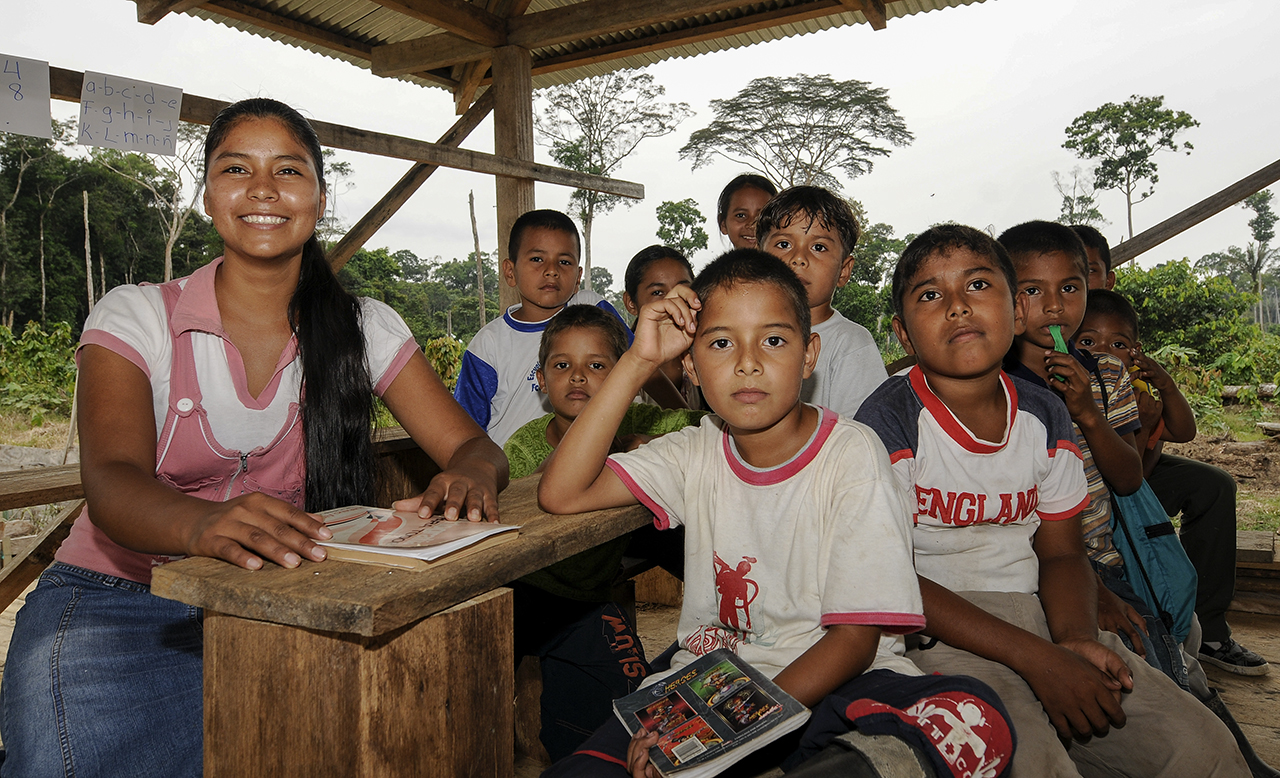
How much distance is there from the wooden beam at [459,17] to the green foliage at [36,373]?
13.1 m

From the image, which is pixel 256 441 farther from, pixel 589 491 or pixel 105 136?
pixel 105 136

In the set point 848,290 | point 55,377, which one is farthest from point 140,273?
point 848,290

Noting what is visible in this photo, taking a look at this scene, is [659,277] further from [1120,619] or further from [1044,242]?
[1120,619]

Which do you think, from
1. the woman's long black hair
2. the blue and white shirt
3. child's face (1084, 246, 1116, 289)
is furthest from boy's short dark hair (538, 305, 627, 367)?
child's face (1084, 246, 1116, 289)

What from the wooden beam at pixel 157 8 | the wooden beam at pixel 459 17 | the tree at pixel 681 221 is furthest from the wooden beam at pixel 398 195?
the tree at pixel 681 221

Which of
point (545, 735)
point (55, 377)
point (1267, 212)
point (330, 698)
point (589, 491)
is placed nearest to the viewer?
point (330, 698)

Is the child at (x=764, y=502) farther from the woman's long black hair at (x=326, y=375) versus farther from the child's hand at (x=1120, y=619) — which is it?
the child's hand at (x=1120, y=619)

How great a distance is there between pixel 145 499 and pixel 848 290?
30.9 meters

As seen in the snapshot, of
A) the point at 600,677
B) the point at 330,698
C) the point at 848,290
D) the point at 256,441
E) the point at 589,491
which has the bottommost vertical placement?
the point at 600,677

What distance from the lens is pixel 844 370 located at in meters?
2.22

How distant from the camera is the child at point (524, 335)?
316 centimetres

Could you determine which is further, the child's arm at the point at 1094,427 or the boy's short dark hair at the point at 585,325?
the boy's short dark hair at the point at 585,325

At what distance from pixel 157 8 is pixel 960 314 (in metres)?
4.20

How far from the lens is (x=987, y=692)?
4.26ft
